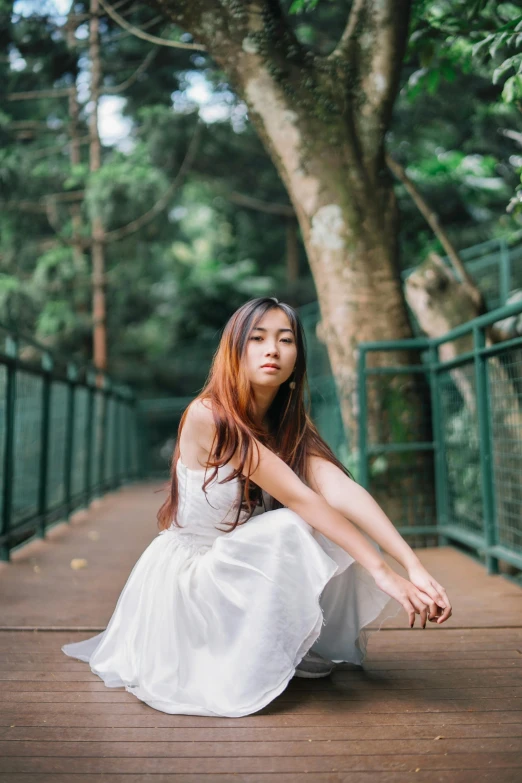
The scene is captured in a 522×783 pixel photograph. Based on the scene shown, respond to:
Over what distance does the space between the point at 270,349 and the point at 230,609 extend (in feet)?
2.67

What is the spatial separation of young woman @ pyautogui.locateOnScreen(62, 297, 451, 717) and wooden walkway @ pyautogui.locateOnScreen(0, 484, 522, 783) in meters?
0.12

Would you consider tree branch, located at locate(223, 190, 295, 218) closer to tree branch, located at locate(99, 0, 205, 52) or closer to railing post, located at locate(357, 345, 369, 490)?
tree branch, located at locate(99, 0, 205, 52)

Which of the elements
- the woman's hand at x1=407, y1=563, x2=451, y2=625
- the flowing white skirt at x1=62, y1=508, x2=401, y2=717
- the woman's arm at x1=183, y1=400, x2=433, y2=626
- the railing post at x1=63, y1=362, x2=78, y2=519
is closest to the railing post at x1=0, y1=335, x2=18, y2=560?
the railing post at x1=63, y1=362, x2=78, y2=519

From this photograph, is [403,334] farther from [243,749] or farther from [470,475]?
[243,749]

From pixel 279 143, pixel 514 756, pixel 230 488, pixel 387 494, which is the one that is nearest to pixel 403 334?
pixel 387 494

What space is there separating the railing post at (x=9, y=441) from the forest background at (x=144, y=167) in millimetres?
5344

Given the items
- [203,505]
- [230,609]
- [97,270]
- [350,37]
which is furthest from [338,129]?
[97,270]

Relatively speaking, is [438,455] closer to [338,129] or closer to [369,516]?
[338,129]

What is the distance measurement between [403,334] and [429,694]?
10.8 ft

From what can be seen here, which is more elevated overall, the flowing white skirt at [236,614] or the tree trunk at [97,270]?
the tree trunk at [97,270]

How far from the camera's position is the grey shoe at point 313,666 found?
250 cm

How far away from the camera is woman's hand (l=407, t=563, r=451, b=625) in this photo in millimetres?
2070

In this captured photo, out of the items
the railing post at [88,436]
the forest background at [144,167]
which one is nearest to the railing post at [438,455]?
the railing post at [88,436]

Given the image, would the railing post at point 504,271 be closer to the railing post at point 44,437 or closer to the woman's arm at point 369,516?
the railing post at point 44,437
